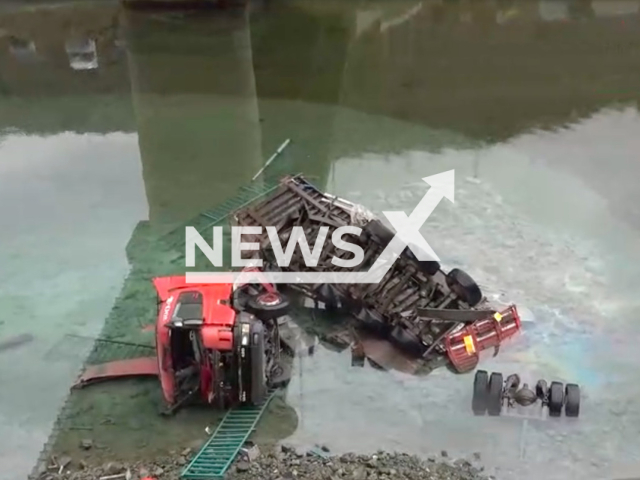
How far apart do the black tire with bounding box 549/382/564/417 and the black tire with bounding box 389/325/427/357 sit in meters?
1.54

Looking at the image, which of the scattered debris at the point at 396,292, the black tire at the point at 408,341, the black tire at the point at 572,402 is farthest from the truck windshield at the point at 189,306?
the black tire at the point at 572,402

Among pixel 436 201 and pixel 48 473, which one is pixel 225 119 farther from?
pixel 48 473

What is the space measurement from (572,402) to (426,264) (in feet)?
7.69

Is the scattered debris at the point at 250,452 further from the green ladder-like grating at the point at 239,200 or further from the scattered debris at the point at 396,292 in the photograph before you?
the green ladder-like grating at the point at 239,200

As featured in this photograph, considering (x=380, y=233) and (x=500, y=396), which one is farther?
(x=380, y=233)

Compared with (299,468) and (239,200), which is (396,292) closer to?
(299,468)

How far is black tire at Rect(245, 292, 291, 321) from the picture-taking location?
9.42m

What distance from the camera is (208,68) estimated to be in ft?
65.1

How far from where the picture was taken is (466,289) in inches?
405

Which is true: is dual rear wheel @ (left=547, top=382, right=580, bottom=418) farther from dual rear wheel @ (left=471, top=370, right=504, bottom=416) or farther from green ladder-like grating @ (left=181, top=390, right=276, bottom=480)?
green ladder-like grating @ (left=181, top=390, right=276, bottom=480)

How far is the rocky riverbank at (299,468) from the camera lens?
8.42 m

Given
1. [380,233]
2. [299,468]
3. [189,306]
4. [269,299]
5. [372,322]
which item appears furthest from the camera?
[380,233]

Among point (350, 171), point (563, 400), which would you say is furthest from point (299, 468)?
point (350, 171)

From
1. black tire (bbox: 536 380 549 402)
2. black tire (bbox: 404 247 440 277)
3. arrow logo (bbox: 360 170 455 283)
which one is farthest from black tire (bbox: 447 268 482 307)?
black tire (bbox: 536 380 549 402)
